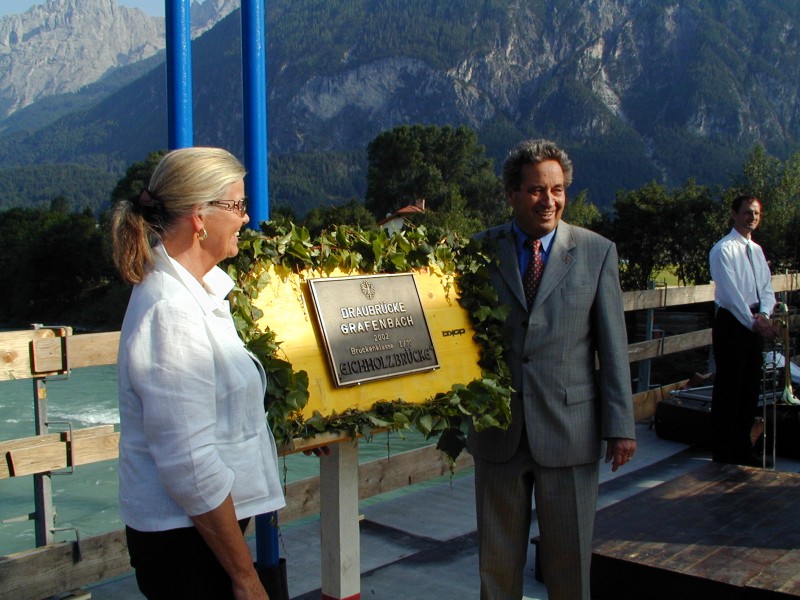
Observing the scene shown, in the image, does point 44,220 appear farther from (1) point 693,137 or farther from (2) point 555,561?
(1) point 693,137

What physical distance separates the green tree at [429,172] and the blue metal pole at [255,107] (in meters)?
73.1

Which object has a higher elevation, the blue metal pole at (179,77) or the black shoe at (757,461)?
the blue metal pole at (179,77)

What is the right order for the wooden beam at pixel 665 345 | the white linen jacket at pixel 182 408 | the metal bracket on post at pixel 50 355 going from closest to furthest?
the white linen jacket at pixel 182 408 → the metal bracket on post at pixel 50 355 → the wooden beam at pixel 665 345

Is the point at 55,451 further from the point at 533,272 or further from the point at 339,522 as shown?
the point at 533,272

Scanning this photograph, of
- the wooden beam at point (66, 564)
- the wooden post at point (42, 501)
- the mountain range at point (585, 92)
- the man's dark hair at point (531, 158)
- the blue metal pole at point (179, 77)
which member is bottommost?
the wooden beam at point (66, 564)

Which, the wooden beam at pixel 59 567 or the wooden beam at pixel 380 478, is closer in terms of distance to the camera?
the wooden beam at pixel 59 567

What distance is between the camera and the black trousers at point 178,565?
5.78ft

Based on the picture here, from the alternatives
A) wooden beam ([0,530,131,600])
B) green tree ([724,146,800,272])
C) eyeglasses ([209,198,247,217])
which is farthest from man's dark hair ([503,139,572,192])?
green tree ([724,146,800,272])

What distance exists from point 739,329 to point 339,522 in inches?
138

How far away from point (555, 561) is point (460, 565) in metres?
1.35

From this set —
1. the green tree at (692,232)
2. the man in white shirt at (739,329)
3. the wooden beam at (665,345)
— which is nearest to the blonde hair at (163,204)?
the man in white shirt at (739,329)

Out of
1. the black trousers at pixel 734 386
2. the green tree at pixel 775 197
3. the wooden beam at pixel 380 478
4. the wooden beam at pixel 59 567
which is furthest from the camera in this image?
the green tree at pixel 775 197

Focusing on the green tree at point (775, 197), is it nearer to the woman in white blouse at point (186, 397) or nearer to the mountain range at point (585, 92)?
the woman in white blouse at point (186, 397)

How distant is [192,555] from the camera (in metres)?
1.77
